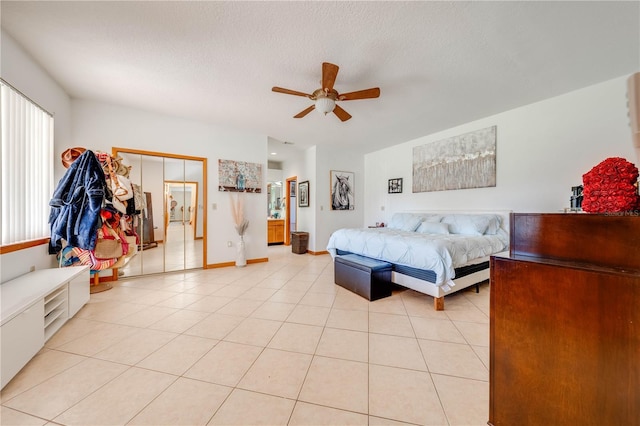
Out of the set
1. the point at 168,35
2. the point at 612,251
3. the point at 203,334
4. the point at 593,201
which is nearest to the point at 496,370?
the point at 612,251

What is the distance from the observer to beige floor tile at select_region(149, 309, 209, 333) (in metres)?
2.12

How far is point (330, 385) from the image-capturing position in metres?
1.45

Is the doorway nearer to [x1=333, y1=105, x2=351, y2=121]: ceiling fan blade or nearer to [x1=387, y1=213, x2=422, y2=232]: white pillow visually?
[x1=387, y1=213, x2=422, y2=232]: white pillow

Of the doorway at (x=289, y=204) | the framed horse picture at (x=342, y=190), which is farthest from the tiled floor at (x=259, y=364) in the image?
the doorway at (x=289, y=204)

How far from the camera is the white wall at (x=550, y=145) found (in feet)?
8.93

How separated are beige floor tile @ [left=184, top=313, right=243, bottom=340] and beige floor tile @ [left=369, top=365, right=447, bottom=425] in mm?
1342

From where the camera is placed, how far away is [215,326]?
7.09ft

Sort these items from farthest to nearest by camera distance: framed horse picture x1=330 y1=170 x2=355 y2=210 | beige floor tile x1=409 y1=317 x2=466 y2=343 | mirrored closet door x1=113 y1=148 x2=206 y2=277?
framed horse picture x1=330 y1=170 x2=355 y2=210 < mirrored closet door x1=113 y1=148 x2=206 y2=277 < beige floor tile x1=409 y1=317 x2=466 y2=343

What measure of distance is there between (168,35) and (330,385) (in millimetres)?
3125

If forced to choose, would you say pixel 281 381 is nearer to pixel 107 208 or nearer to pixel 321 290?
pixel 321 290

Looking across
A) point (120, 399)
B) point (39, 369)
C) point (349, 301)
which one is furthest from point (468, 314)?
point (39, 369)

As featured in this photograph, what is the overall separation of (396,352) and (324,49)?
277cm

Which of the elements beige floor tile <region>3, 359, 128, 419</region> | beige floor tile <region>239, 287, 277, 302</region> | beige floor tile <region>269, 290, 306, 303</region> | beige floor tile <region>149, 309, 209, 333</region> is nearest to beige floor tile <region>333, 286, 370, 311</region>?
beige floor tile <region>269, 290, 306, 303</region>

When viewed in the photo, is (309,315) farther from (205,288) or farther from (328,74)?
(328,74)
